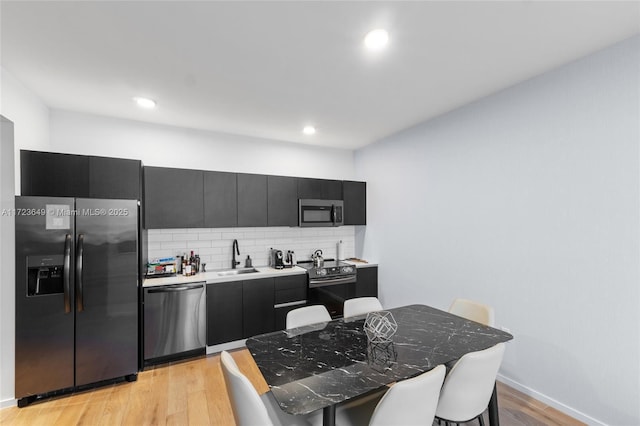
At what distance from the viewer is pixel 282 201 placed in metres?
3.93

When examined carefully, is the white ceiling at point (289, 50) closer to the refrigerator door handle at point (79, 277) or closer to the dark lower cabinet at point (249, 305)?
the refrigerator door handle at point (79, 277)

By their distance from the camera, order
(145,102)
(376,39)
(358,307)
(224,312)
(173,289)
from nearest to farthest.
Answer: (376,39) < (358,307) < (145,102) < (173,289) < (224,312)

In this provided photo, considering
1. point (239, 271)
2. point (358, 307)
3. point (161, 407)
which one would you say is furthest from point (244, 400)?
point (239, 271)

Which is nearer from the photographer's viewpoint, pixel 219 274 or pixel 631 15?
pixel 631 15

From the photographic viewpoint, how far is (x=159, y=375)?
283cm

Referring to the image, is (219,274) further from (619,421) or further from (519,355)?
(619,421)

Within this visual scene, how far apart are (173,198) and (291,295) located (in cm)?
185

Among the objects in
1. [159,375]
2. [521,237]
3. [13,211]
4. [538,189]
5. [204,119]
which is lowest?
[159,375]

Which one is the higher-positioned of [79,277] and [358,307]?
[79,277]

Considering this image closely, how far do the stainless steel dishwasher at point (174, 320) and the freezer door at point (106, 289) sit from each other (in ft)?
0.64

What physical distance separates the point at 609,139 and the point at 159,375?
4.31 m

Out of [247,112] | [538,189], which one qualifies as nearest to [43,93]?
[247,112]

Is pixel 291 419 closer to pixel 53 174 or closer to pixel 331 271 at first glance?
pixel 331 271

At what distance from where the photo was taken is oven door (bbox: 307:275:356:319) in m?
3.75
